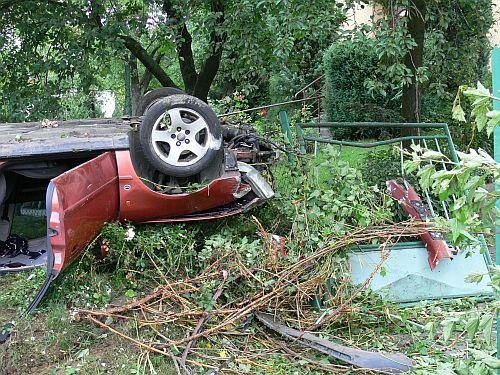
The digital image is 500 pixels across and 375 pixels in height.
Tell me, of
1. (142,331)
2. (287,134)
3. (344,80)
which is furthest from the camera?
(344,80)

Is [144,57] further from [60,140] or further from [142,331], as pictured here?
[142,331]

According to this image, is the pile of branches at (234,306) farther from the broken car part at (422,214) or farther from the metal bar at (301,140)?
the metal bar at (301,140)

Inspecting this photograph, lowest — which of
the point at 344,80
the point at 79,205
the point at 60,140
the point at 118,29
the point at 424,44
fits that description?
the point at 79,205

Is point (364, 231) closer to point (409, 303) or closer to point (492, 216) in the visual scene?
point (409, 303)

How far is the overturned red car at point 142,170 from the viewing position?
533 cm

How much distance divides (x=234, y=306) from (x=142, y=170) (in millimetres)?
1559

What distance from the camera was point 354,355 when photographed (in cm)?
467

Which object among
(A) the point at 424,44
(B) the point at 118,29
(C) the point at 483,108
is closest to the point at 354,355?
(C) the point at 483,108

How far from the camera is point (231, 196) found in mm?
5965

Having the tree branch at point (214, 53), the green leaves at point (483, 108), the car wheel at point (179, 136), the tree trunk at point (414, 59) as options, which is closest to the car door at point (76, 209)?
the car wheel at point (179, 136)

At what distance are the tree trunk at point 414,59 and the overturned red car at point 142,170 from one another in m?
3.49

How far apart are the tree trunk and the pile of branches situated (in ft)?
11.3

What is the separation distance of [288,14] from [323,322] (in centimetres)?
382

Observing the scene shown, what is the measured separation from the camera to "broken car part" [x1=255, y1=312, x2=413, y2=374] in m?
4.54
